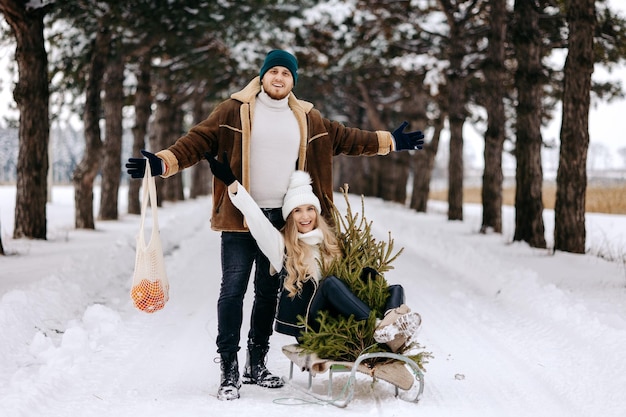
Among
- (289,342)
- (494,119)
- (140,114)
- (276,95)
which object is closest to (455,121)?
(494,119)

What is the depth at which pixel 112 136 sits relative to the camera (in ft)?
62.6

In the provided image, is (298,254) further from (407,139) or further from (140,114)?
(140,114)

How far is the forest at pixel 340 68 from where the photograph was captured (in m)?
12.4

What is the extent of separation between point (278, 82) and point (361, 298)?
149cm

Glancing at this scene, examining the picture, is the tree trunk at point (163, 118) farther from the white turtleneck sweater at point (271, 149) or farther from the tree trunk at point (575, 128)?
the white turtleneck sweater at point (271, 149)

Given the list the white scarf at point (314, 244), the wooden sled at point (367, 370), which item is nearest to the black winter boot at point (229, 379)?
the wooden sled at point (367, 370)

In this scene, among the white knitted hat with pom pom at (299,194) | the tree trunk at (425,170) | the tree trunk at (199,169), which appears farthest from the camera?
the tree trunk at (199,169)

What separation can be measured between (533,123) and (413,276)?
17.9ft

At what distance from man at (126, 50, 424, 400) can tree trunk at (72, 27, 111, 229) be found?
11663 millimetres

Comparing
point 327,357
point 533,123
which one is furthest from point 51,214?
point 327,357

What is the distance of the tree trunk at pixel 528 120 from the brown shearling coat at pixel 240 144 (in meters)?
9.67

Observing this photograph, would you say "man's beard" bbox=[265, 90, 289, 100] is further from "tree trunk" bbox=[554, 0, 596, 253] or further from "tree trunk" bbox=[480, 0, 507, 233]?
"tree trunk" bbox=[480, 0, 507, 233]

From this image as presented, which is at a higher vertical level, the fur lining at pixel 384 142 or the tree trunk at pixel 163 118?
the tree trunk at pixel 163 118

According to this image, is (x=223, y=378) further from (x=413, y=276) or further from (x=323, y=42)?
(x=323, y=42)
